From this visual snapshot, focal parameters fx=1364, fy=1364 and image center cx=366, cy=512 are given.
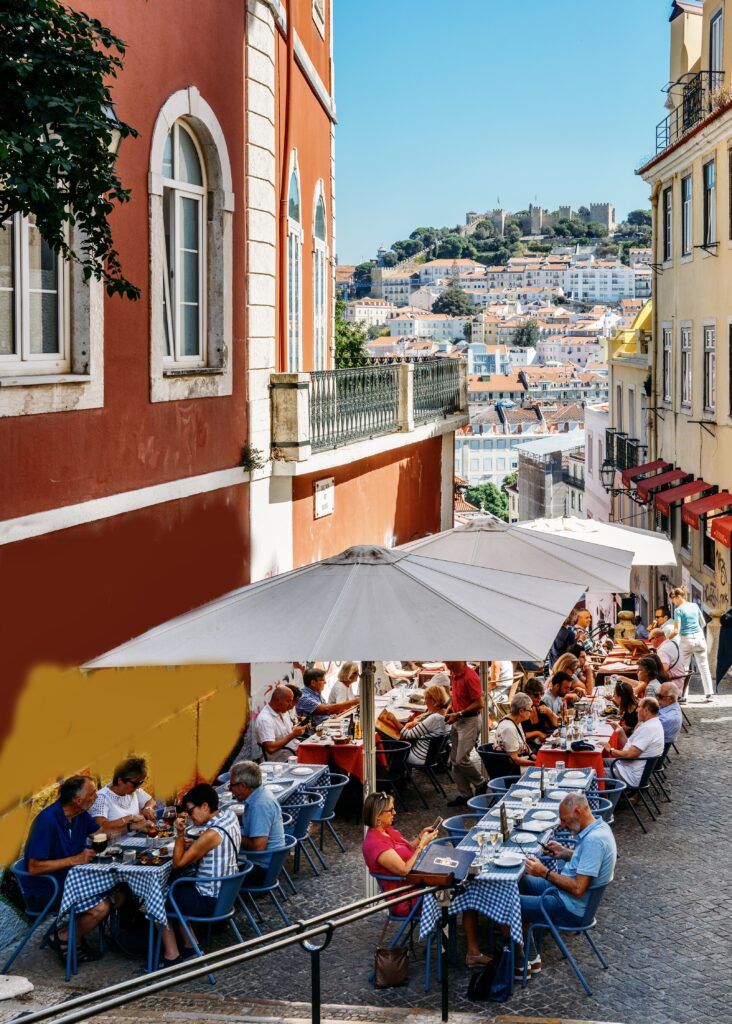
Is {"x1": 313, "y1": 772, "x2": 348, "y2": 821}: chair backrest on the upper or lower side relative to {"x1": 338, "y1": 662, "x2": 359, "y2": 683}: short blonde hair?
lower

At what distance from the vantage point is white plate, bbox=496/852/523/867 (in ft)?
25.2

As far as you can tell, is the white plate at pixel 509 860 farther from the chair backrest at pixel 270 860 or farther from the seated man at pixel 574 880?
the chair backrest at pixel 270 860

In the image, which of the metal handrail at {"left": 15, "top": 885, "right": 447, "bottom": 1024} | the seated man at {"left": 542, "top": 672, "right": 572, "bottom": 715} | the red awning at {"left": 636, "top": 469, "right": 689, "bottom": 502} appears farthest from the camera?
the red awning at {"left": 636, "top": 469, "right": 689, "bottom": 502}

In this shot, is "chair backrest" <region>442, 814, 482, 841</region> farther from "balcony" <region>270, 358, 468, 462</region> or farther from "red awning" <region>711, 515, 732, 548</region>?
"red awning" <region>711, 515, 732, 548</region>

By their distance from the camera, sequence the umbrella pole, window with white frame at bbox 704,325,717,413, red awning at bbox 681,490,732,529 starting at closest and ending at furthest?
the umbrella pole
red awning at bbox 681,490,732,529
window with white frame at bbox 704,325,717,413

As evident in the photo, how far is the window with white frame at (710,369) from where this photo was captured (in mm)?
24516

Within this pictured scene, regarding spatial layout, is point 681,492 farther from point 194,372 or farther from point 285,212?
point 194,372

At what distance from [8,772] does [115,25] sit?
521 centimetres

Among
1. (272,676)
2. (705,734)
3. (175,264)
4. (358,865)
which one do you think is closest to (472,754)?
(358,865)

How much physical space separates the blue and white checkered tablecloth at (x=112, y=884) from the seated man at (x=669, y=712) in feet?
17.6

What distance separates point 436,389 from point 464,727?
11134 millimetres

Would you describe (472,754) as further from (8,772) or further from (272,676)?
(8,772)

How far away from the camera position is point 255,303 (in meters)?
12.8

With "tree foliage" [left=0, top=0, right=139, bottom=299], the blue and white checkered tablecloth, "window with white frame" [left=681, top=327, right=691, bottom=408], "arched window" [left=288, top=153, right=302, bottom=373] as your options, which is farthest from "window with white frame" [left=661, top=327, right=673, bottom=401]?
"tree foliage" [left=0, top=0, right=139, bottom=299]
